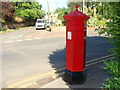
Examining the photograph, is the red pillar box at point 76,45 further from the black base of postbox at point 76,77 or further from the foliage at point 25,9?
the foliage at point 25,9

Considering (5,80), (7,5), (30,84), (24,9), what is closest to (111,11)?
(30,84)

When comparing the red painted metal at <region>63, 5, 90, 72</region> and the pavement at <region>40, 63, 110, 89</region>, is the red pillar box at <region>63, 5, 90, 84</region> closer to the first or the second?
the red painted metal at <region>63, 5, 90, 72</region>

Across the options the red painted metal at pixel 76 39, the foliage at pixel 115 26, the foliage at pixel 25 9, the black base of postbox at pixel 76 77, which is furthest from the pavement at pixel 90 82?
the foliage at pixel 25 9

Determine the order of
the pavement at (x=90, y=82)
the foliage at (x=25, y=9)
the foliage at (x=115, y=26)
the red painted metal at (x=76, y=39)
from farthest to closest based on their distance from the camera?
the foliage at (x=25, y=9)
the pavement at (x=90, y=82)
the red painted metal at (x=76, y=39)
the foliage at (x=115, y=26)

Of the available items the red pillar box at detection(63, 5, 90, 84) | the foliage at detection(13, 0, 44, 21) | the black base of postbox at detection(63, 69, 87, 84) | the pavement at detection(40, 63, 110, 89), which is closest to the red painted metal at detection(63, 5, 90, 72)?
the red pillar box at detection(63, 5, 90, 84)

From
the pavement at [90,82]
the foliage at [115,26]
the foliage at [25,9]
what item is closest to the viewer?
the foliage at [115,26]

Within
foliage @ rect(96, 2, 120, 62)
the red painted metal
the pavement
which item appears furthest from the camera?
the pavement

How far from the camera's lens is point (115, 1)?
7.88 feet

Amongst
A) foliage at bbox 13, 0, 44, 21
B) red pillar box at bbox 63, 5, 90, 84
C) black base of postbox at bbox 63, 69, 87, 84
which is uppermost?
foliage at bbox 13, 0, 44, 21

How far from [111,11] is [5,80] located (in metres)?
3.96

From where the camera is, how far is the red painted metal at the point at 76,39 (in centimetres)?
393

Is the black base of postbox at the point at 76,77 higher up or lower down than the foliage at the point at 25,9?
lower down

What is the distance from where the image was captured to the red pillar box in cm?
394

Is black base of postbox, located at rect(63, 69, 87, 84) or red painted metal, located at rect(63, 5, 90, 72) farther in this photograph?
black base of postbox, located at rect(63, 69, 87, 84)
